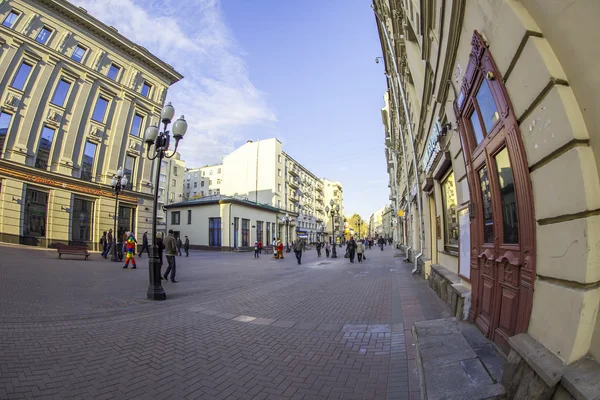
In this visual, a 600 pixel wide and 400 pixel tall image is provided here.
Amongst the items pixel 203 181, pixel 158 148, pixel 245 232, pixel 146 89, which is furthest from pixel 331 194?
pixel 158 148

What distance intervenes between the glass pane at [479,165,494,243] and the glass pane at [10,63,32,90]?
95.4 feet

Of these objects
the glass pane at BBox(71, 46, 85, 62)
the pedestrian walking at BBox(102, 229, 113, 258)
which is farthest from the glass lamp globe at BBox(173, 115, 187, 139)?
the glass pane at BBox(71, 46, 85, 62)

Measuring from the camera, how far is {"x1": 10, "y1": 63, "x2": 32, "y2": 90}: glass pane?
20203 mm

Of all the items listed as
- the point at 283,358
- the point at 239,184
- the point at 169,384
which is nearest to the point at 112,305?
the point at 169,384

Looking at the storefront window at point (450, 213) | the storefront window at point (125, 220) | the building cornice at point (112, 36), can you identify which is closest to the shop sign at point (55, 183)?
the storefront window at point (125, 220)

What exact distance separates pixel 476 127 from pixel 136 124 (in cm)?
3141

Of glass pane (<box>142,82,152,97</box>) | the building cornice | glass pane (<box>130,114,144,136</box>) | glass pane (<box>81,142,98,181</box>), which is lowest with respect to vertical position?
glass pane (<box>81,142,98,181</box>)

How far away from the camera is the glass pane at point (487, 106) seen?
3220mm

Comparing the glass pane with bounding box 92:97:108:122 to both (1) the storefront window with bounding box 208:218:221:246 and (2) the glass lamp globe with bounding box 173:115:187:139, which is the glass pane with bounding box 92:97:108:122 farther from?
(2) the glass lamp globe with bounding box 173:115:187:139

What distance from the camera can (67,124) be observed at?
74.6 feet

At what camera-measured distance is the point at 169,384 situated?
308 cm

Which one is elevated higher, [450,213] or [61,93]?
[61,93]

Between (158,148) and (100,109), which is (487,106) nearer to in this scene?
(158,148)

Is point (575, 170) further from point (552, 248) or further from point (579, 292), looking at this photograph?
point (579, 292)
